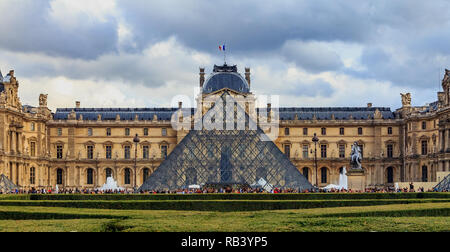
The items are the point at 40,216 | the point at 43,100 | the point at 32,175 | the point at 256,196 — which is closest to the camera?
the point at 40,216

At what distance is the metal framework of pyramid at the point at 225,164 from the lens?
154 feet

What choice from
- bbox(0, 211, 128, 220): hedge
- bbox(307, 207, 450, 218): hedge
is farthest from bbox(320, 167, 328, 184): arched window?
bbox(0, 211, 128, 220): hedge

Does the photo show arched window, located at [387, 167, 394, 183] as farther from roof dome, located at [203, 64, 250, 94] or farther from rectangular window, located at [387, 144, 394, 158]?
roof dome, located at [203, 64, 250, 94]

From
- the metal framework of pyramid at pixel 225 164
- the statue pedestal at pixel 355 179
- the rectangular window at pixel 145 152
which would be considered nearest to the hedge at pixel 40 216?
the metal framework of pyramid at pixel 225 164

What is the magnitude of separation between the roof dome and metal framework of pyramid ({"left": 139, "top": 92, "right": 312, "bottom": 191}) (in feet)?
95.7

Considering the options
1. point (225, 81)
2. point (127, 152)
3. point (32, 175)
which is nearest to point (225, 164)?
point (32, 175)

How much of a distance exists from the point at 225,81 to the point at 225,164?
3200 cm

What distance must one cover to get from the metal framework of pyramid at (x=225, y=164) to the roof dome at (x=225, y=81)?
1148 inches

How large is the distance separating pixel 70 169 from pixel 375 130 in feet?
121

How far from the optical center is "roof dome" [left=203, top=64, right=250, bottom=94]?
79806mm

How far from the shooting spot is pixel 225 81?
80.1 meters

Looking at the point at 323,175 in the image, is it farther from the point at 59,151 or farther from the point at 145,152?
the point at 59,151

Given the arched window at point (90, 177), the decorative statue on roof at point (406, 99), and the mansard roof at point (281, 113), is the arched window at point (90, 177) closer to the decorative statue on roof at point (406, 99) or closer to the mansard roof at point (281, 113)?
the mansard roof at point (281, 113)
